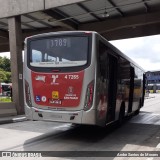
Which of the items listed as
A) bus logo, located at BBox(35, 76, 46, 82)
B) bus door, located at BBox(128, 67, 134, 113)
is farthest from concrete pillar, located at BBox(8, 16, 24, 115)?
bus logo, located at BBox(35, 76, 46, 82)

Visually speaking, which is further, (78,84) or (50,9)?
(50,9)

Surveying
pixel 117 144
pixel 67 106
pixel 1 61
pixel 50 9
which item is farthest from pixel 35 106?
pixel 1 61

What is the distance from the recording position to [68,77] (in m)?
9.12

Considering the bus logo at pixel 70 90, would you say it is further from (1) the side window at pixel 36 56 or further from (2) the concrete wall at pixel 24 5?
→ (2) the concrete wall at pixel 24 5

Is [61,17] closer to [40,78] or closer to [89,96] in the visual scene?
[40,78]

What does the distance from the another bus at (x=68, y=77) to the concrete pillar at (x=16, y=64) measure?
331 inches

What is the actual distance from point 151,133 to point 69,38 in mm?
4926

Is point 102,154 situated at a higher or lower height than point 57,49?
lower

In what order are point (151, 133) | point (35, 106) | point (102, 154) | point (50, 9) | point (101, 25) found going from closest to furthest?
point (102, 154) < point (35, 106) < point (151, 133) < point (50, 9) < point (101, 25)

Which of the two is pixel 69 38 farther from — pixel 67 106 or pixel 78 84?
pixel 67 106

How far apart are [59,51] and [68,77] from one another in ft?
3.04

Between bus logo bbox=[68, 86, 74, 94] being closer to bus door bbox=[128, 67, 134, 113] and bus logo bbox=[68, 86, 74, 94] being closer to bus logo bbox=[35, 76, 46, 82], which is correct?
bus logo bbox=[35, 76, 46, 82]

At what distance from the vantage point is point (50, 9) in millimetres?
17656

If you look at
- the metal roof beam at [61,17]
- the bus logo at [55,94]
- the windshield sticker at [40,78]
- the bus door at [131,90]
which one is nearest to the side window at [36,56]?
the windshield sticker at [40,78]
